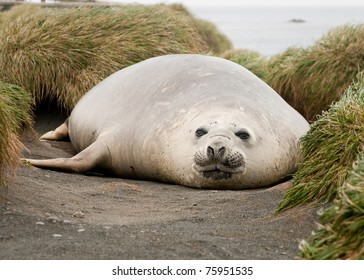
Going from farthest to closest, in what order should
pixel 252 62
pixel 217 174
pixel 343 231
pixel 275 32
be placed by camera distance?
pixel 275 32 → pixel 252 62 → pixel 217 174 → pixel 343 231

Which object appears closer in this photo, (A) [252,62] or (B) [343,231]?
(B) [343,231]

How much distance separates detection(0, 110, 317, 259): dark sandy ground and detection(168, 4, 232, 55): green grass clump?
11.8 meters

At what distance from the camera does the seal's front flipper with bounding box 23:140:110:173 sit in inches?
302

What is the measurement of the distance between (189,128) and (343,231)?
344cm

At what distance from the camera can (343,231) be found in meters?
4.18

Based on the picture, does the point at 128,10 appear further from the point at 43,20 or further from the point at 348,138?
the point at 348,138

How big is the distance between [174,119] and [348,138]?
2503mm

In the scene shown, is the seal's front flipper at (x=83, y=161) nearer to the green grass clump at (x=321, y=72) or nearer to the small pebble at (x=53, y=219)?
the small pebble at (x=53, y=219)

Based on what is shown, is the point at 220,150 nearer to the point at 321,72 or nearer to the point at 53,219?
the point at 53,219

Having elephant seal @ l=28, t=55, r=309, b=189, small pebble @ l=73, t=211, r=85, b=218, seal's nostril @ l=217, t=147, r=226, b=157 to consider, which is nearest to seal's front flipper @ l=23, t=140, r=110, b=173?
elephant seal @ l=28, t=55, r=309, b=189

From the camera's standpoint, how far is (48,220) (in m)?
5.22

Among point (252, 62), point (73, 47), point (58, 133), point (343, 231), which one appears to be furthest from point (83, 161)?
point (252, 62)

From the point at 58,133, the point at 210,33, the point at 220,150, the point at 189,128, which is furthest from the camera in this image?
the point at 210,33

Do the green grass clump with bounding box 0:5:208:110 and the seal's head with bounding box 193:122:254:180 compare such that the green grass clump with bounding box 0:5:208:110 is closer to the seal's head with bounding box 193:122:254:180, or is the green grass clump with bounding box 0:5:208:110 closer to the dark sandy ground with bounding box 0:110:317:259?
the dark sandy ground with bounding box 0:110:317:259
